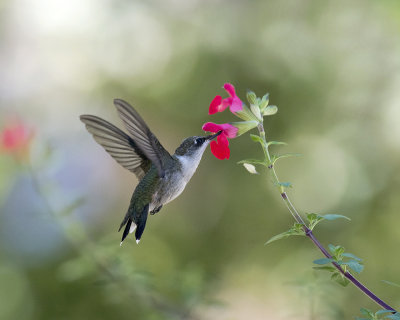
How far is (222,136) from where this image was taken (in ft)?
4.48

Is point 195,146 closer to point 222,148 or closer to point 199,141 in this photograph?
point 199,141

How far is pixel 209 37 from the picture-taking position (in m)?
3.97

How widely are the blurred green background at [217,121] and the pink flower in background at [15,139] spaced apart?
62 cm

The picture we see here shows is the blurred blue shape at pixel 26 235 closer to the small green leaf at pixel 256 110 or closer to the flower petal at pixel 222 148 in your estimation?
the flower petal at pixel 222 148

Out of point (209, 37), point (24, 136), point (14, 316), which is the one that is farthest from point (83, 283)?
point (209, 37)

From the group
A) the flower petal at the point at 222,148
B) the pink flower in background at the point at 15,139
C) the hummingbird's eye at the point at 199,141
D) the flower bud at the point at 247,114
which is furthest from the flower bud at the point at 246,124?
the pink flower in background at the point at 15,139

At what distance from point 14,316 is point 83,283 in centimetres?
Result: 54

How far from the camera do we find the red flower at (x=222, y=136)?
4.25ft

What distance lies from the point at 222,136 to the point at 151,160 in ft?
0.77

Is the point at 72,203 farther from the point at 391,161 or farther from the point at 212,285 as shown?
the point at 391,161

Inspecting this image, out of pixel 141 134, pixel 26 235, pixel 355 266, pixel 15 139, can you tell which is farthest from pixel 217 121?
pixel 355 266

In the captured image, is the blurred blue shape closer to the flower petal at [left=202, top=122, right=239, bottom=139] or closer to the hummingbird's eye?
the hummingbird's eye

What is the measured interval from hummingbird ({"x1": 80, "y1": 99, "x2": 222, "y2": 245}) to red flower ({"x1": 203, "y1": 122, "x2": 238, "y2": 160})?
0.08 feet

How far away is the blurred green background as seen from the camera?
10.8 feet
